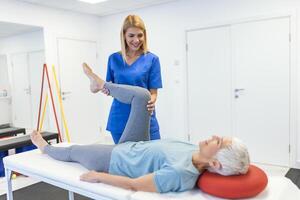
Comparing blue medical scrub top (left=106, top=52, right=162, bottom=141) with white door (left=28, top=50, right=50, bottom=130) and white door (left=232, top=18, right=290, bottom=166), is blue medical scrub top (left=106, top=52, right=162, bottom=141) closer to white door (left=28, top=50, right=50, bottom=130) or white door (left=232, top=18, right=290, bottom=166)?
white door (left=232, top=18, right=290, bottom=166)

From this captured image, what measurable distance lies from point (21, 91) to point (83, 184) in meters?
4.93

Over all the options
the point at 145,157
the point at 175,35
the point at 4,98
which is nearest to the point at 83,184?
the point at 145,157

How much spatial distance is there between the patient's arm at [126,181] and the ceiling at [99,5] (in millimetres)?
3033

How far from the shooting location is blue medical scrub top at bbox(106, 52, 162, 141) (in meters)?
1.83

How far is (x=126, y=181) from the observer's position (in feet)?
4.33

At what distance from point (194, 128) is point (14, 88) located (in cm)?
404

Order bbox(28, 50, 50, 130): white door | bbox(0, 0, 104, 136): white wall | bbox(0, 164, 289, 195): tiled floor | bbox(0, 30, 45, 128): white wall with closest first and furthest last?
→ bbox(0, 164, 289, 195): tiled floor → bbox(0, 0, 104, 136): white wall → bbox(0, 30, 45, 128): white wall → bbox(28, 50, 50, 130): white door

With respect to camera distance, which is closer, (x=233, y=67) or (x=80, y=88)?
(x=233, y=67)

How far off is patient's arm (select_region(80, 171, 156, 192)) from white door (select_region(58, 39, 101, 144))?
2988mm

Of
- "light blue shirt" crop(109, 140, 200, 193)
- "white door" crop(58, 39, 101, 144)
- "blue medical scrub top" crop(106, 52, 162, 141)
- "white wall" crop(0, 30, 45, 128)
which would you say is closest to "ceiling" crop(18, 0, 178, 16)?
"white door" crop(58, 39, 101, 144)

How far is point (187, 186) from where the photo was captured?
1.26m

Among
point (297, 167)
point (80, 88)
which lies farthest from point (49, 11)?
point (297, 167)

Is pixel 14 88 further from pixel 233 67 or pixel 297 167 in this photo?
pixel 297 167

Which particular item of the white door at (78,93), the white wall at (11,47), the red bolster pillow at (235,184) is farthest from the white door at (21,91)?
the red bolster pillow at (235,184)
